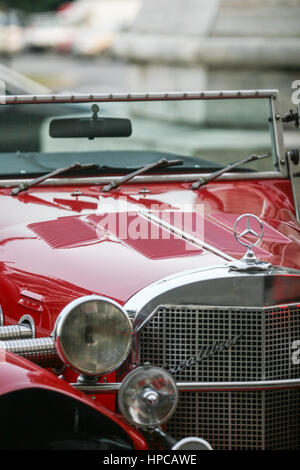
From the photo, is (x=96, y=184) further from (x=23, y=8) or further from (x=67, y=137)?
(x=23, y=8)

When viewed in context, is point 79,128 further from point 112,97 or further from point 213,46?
point 213,46

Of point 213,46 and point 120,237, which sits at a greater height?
point 213,46

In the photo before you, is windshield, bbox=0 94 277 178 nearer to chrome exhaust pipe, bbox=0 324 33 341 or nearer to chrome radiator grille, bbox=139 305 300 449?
chrome exhaust pipe, bbox=0 324 33 341

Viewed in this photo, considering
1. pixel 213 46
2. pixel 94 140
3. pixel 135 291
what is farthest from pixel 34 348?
pixel 213 46

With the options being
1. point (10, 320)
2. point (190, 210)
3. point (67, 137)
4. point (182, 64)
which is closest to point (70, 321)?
point (10, 320)

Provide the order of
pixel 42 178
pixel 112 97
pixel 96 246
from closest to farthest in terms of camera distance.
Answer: pixel 96 246
pixel 42 178
pixel 112 97

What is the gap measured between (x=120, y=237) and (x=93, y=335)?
76 centimetres

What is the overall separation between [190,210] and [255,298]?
3.40ft

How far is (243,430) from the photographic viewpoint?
2941mm

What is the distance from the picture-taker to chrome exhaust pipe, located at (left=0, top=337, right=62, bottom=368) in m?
2.96

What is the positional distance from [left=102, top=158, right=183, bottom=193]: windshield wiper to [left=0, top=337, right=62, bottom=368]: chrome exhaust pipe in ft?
4.03

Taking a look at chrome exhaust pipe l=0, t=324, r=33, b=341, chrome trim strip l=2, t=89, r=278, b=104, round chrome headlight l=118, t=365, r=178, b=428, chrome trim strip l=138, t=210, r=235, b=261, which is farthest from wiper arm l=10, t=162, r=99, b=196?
round chrome headlight l=118, t=365, r=178, b=428

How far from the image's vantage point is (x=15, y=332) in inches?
127
